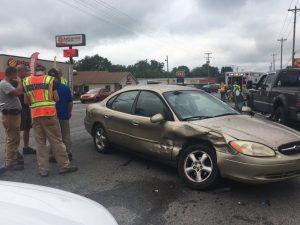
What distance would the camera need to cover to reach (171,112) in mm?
5887

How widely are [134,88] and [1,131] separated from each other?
638cm

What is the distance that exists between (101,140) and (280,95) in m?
5.47

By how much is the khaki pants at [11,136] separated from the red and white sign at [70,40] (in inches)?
1768

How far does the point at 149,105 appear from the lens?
642 centimetres

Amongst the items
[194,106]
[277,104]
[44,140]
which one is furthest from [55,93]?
[277,104]

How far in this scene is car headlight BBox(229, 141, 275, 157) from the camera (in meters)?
4.72

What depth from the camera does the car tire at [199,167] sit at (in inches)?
200

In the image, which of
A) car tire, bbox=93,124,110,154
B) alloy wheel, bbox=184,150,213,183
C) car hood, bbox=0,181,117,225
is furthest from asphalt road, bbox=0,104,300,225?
car hood, bbox=0,181,117,225

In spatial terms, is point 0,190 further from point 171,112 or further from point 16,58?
point 16,58

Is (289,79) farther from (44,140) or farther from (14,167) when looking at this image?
(14,167)

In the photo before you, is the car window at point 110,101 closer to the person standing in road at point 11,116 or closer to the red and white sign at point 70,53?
the person standing in road at point 11,116

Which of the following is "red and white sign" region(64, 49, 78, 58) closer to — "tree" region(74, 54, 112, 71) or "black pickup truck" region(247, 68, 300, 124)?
"black pickup truck" region(247, 68, 300, 124)

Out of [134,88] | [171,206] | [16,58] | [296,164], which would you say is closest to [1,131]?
[134,88]

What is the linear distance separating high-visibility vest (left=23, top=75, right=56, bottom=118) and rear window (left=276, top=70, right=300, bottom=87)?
740 cm
